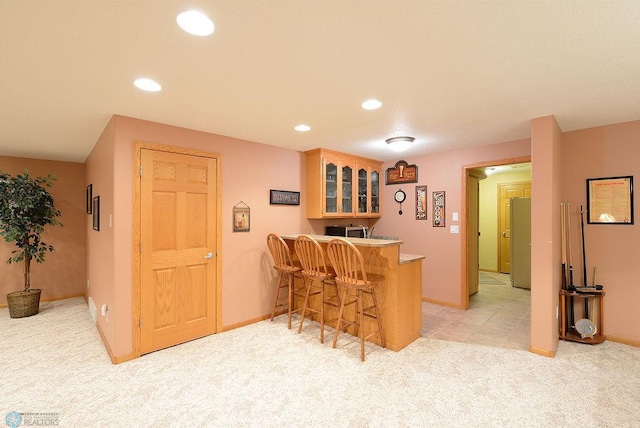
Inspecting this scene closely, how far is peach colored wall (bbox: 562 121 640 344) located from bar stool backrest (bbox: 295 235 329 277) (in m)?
2.86

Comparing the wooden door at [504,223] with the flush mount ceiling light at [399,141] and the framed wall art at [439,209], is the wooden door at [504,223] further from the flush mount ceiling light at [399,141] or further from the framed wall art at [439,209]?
the flush mount ceiling light at [399,141]

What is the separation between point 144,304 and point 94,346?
83 centimetres

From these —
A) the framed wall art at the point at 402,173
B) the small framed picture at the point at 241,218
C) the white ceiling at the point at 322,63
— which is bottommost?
the small framed picture at the point at 241,218

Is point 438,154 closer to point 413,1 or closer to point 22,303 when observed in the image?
point 413,1

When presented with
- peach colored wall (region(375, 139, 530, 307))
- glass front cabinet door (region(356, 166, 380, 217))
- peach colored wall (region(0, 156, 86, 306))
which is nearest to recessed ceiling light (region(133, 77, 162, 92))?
glass front cabinet door (region(356, 166, 380, 217))

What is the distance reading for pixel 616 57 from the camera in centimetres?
183

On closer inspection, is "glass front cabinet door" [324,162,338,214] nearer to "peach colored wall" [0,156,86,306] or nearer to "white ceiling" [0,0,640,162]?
"white ceiling" [0,0,640,162]

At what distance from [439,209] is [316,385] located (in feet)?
10.5

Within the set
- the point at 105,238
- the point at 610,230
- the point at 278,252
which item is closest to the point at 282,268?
the point at 278,252

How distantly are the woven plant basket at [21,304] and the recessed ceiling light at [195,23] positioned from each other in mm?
4748

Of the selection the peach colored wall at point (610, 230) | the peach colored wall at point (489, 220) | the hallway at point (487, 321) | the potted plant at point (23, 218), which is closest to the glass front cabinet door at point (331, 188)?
the hallway at point (487, 321)

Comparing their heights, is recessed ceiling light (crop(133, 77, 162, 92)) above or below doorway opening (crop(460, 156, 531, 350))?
above

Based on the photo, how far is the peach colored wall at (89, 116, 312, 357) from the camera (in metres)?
2.83

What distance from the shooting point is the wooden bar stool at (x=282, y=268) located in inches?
144
